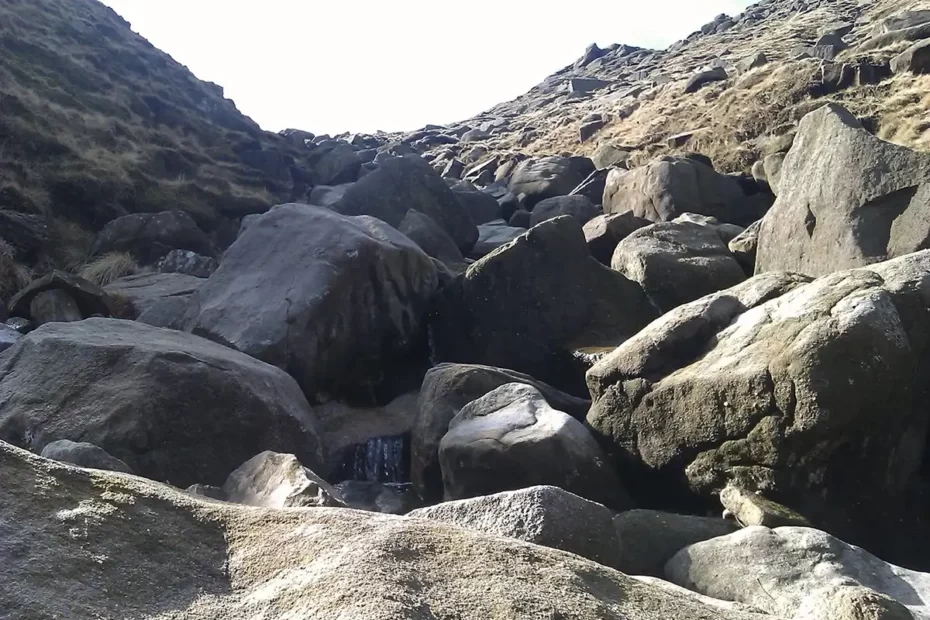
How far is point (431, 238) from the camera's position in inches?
631

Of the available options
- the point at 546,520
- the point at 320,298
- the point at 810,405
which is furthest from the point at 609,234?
the point at 546,520

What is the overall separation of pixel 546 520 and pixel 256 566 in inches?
81.3

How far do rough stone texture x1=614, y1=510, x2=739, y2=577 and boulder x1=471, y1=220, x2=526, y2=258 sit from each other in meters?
12.0

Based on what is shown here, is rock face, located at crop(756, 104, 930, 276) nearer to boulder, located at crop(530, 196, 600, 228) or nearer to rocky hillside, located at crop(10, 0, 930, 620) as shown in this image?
rocky hillside, located at crop(10, 0, 930, 620)

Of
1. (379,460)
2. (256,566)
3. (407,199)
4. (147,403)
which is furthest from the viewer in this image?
(407,199)

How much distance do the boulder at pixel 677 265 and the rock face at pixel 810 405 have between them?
4496 mm

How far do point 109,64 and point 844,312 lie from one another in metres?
31.4

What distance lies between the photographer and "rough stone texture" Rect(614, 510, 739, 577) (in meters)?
5.36

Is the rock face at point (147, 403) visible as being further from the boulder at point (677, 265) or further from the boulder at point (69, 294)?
the boulder at point (677, 265)

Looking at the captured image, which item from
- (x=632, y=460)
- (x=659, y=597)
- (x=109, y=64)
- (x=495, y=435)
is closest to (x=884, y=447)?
(x=632, y=460)

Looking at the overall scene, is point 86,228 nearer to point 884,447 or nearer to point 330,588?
point 884,447

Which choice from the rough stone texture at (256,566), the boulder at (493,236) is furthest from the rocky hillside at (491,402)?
the boulder at (493,236)

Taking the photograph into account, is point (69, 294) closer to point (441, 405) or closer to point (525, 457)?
point (441, 405)

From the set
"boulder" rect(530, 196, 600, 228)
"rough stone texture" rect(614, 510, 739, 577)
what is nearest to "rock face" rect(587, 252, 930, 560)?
"rough stone texture" rect(614, 510, 739, 577)
